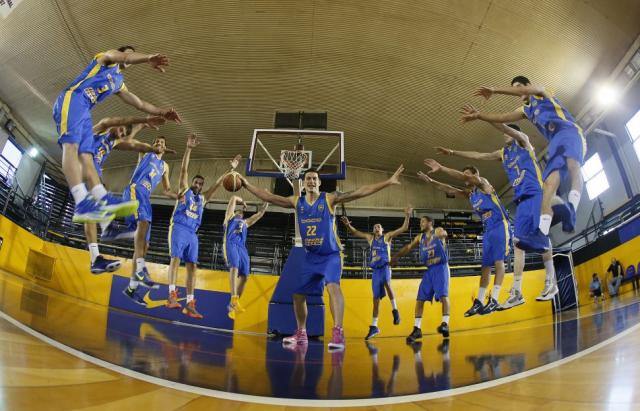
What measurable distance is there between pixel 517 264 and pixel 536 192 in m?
0.93

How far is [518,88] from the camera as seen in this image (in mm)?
3559

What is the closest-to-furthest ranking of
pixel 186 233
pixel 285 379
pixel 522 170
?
pixel 285 379 → pixel 522 170 → pixel 186 233

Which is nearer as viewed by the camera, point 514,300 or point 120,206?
point 120,206

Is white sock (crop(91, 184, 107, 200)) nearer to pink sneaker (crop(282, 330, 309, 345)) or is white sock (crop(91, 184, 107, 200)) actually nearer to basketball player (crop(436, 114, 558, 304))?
pink sneaker (crop(282, 330, 309, 345))

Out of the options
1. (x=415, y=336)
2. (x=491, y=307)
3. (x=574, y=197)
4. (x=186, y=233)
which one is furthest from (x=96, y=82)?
(x=415, y=336)

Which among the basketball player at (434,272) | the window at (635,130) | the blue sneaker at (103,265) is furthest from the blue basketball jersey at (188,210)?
the window at (635,130)

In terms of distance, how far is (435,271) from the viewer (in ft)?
20.1

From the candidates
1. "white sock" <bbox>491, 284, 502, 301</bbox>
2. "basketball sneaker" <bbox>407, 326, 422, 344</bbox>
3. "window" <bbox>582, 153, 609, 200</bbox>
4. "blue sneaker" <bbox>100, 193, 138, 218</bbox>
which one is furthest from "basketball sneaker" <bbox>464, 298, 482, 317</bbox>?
"window" <bbox>582, 153, 609, 200</bbox>

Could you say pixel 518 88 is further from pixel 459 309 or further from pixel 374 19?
pixel 374 19

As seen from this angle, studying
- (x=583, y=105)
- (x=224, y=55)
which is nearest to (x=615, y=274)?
(x=583, y=105)

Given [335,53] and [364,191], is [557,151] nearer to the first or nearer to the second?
[364,191]

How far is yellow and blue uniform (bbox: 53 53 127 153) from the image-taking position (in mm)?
3018

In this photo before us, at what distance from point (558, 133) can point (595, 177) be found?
551 inches

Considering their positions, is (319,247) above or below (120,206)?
below
